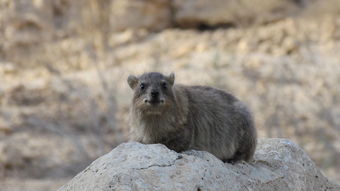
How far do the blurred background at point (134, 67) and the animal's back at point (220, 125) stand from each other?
26.7ft

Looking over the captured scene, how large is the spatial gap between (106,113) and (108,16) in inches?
126

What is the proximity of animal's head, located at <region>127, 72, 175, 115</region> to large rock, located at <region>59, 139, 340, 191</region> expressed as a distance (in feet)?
1.80

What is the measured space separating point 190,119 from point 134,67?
10.8 m

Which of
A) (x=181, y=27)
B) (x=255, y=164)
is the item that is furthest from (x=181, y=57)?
(x=255, y=164)

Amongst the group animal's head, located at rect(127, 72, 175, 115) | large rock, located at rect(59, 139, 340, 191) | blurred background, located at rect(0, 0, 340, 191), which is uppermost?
animal's head, located at rect(127, 72, 175, 115)

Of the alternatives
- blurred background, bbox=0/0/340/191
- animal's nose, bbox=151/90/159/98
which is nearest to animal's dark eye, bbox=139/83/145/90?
animal's nose, bbox=151/90/159/98

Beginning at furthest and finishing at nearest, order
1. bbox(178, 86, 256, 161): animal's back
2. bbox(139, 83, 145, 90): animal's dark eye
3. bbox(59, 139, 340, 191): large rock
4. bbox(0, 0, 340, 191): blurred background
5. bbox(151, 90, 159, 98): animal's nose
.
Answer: bbox(0, 0, 340, 191): blurred background → bbox(178, 86, 256, 161): animal's back → bbox(139, 83, 145, 90): animal's dark eye → bbox(151, 90, 159, 98): animal's nose → bbox(59, 139, 340, 191): large rock

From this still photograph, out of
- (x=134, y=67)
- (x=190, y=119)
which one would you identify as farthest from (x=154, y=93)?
(x=134, y=67)

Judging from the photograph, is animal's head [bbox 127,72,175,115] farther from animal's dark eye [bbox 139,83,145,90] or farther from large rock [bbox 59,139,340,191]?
large rock [bbox 59,139,340,191]

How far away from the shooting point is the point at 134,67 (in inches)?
696

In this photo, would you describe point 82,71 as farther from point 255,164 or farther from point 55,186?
point 255,164

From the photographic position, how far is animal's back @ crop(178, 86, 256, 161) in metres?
7.09

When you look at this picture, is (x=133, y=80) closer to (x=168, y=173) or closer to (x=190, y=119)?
(x=190, y=119)

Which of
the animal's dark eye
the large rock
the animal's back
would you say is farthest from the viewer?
the animal's back
